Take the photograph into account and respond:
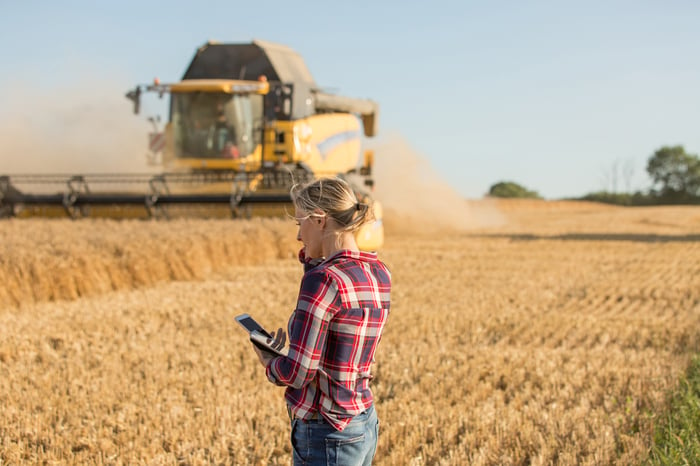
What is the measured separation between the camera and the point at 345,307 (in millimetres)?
2291

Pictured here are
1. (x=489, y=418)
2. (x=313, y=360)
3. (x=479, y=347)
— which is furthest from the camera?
(x=479, y=347)

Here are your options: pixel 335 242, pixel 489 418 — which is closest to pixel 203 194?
pixel 489 418

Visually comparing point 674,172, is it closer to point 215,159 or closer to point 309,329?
point 215,159

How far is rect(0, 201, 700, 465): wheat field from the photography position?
4.01m

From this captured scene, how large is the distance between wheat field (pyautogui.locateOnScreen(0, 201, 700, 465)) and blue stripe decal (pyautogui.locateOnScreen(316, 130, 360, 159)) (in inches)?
165

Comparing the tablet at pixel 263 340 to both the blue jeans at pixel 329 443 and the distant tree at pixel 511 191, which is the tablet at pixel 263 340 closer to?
the blue jeans at pixel 329 443

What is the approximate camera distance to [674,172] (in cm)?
6762

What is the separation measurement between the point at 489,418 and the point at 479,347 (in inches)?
80.2

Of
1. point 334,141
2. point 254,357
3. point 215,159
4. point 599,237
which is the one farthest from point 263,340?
point 599,237

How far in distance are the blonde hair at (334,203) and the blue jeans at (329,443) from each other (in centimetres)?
58

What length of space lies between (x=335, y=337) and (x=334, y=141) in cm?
1529

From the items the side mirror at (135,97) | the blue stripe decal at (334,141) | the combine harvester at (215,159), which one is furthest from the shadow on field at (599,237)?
the side mirror at (135,97)

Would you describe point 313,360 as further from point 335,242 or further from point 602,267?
point 602,267

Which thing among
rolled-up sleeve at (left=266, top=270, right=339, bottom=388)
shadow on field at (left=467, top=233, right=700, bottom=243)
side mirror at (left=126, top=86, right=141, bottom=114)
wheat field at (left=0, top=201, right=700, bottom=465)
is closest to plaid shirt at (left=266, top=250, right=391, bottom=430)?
rolled-up sleeve at (left=266, top=270, right=339, bottom=388)
